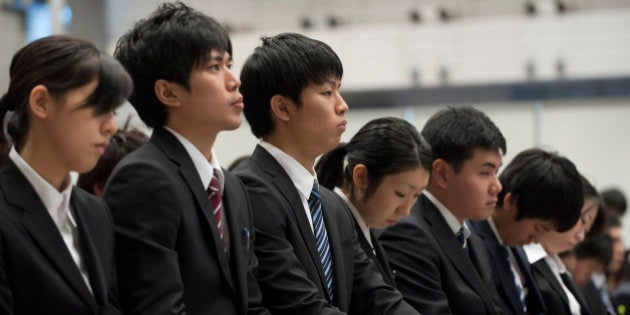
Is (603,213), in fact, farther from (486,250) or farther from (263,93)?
(263,93)

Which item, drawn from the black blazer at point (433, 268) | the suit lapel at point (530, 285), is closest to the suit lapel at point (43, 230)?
the black blazer at point (433, 268)

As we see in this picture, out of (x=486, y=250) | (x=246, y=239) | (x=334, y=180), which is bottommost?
(x=486, y=250)

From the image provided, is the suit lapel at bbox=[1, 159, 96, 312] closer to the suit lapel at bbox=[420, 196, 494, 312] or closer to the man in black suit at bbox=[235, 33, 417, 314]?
the man in black suit at bbox=[235, 33, 417, 314]

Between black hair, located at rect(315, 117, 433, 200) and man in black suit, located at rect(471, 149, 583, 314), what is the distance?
0.90 m

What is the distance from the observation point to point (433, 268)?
3.87 meters

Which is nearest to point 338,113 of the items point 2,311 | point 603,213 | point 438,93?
point 2,311

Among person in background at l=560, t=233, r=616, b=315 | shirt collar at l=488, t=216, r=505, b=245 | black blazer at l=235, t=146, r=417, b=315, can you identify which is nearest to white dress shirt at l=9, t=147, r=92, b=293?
black blazer at l=235, t=146, r=417, b=315

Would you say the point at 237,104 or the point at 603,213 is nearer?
the point at 237,104

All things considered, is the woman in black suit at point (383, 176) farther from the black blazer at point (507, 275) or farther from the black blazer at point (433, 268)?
the black blazer at point (507, 275)

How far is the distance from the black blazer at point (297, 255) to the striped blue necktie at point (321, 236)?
2 cm

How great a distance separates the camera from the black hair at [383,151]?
368 centimetres

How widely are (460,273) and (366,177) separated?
0.56m

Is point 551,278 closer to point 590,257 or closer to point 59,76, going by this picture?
point 590,257

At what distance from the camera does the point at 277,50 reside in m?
3.18
